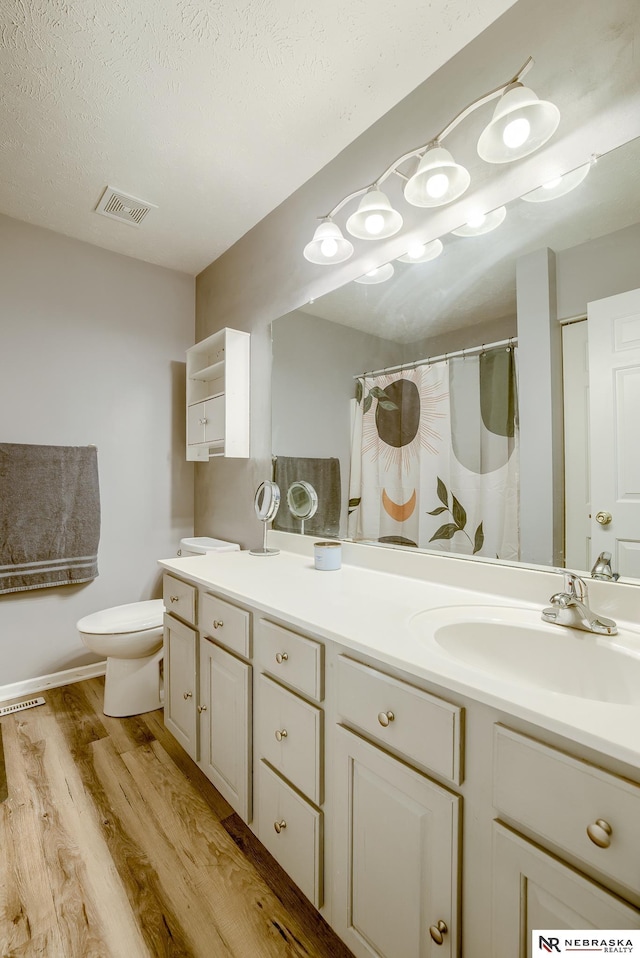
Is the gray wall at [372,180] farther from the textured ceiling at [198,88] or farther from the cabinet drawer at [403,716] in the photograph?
the cabinet drawer at [403,716]

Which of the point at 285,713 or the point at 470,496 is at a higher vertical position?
the point at 470,496

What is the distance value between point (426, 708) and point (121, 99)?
7.18 feet

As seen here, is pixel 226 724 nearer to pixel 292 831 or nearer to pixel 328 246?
pixel 292 831

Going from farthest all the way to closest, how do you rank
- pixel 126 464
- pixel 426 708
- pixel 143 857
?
pixel 126 464, pixel 143 857, pixel 426 708

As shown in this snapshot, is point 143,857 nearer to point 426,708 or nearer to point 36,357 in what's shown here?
point 426,708

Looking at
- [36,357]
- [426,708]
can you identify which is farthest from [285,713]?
[36,357]

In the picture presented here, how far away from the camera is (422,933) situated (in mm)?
801

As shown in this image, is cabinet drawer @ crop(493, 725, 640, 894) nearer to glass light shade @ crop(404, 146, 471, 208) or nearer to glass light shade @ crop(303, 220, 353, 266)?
glass light shade @ crop(404, 146, 471, 208)

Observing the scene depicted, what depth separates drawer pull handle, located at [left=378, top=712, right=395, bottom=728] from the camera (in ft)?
2.80

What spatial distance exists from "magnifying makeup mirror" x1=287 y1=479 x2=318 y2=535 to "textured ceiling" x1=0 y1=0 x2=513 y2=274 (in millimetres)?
1418

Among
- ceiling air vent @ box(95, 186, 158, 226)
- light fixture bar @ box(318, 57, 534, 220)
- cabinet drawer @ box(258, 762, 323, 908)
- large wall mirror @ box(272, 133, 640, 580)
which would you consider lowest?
cabinet drawer @ box(258, 762, 323, 908)

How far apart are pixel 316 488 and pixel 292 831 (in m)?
1.18

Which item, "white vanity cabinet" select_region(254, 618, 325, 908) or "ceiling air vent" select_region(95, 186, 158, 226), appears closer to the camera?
"white vanity cabinet" select_region(254, 618, 325, 908)

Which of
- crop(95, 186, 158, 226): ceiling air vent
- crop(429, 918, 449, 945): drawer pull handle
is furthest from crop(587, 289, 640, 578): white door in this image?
crop(95, 186, 158, 226): ceiling air vent
